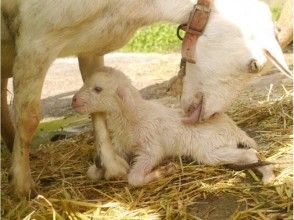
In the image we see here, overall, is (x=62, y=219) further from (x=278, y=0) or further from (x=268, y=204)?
(x=278, y=0)

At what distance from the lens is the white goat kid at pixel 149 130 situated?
3.86 m

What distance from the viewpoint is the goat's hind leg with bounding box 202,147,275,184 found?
363cm

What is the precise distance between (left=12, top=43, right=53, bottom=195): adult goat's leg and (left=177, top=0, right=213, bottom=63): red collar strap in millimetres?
853

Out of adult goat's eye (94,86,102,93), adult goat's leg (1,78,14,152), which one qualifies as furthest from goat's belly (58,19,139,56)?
adult goat's leg (1,78,14,152)

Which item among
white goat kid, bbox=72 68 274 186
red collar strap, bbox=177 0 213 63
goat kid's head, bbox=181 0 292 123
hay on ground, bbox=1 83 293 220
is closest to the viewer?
hay on ground, bbox=1 83 293 220

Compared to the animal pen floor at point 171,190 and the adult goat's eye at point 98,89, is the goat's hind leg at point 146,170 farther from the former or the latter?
the adult goat's eye at point 98,89

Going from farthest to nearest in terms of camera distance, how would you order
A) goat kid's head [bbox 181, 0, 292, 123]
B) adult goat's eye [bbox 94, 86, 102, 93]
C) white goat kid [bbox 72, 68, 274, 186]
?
adult goat's eye [bbox 94, 86, 102, 93], white goat kid [bbox 72, 68, 274, 186], goat kid's head [bbox 181, 0, 292, 123]

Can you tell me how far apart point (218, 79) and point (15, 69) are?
126 centimetres

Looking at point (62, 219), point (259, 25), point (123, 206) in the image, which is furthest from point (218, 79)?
point (62, 219)

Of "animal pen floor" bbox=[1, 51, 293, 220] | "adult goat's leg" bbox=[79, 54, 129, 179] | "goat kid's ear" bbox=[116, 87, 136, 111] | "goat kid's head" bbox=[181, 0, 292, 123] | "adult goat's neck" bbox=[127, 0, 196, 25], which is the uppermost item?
"adult goat's neck" bbox=[127, 0, 196, 25]

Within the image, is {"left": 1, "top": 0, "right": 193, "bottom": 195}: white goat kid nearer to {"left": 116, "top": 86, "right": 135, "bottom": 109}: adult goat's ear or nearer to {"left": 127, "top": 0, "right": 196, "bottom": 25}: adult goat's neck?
{"left": 127, "top": 0, "right": 196, "bottom": 25}: adult goat's neck

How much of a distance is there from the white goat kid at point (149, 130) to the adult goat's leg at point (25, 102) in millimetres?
384

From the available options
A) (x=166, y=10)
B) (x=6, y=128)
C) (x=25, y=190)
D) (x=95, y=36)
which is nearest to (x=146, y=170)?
(x=25, y=190)

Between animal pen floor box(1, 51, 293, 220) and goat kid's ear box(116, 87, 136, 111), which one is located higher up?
goat kid's ear box(116, 87, 136, 111)
